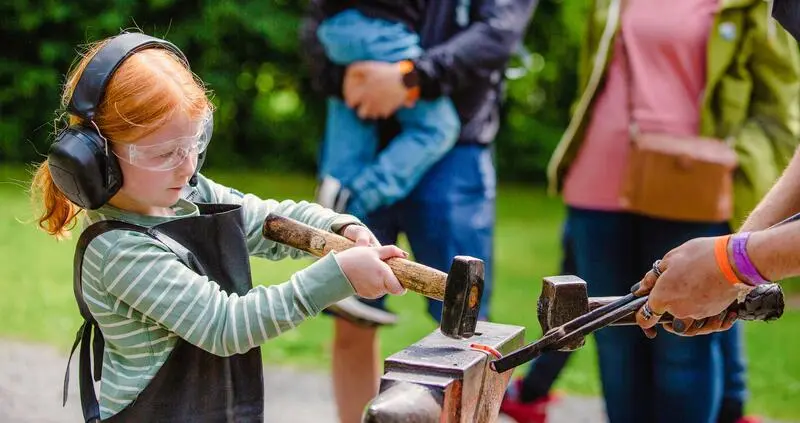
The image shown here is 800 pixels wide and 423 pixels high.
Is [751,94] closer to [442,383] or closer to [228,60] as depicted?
[442,383]

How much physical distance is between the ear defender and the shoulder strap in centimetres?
7

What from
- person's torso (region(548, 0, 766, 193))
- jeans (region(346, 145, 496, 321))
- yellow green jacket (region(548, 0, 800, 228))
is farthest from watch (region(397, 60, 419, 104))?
yellow green jacket (region(548, 0, 800, 228))

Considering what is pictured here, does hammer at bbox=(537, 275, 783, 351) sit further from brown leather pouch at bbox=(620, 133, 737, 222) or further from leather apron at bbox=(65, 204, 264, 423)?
brown leather pouch at bbox=(620, 133, 737, 222)

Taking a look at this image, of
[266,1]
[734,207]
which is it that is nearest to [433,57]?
[734,207]

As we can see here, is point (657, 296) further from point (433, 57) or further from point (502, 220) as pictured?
point (502, 220)

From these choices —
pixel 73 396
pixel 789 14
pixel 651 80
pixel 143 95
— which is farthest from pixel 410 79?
pixel 73 396

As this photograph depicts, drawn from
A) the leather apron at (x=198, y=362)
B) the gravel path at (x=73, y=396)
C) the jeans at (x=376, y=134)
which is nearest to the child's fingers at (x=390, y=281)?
the leather apron at (x=198, y=362)

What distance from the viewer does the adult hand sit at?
4.07m

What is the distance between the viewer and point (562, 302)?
249cm

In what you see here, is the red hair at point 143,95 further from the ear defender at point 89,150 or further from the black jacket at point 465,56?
the black jacket at point 465,56

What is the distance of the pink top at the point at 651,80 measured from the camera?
12.9 ft

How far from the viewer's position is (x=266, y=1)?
556 inches

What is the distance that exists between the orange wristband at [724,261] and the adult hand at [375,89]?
6.19ft

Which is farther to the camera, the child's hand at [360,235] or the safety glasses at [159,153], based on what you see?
the child's hand at [360,235]
